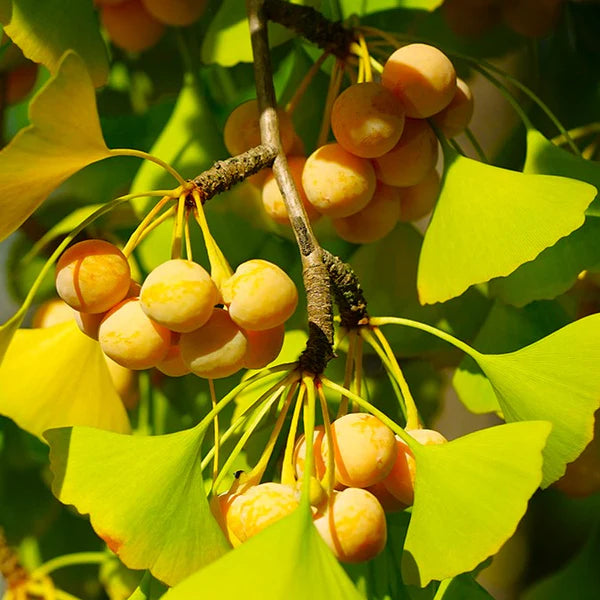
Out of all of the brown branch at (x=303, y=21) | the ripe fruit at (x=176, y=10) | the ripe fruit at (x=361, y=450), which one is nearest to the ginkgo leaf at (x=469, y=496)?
the ripe fruit at (x=361, y=450)

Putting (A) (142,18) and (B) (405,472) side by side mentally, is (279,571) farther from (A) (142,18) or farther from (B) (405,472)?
(A) (142,18)

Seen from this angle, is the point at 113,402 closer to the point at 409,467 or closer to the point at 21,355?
the point at 21,355

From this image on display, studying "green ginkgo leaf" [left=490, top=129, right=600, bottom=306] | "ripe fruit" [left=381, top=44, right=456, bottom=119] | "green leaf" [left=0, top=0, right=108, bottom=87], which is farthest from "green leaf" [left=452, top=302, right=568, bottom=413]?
"green leaf" [left=0, top=0, right=108, bottom=87]

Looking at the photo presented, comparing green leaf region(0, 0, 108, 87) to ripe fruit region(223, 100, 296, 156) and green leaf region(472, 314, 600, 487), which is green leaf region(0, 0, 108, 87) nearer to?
ripe fruit region(223, 100, 296, 156)

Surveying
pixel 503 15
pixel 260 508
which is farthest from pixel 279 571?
pixel 503 15

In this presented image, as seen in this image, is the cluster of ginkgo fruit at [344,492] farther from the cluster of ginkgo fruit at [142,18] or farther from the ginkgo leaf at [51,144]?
the cluster of ginkgo fruit at [142,18]
